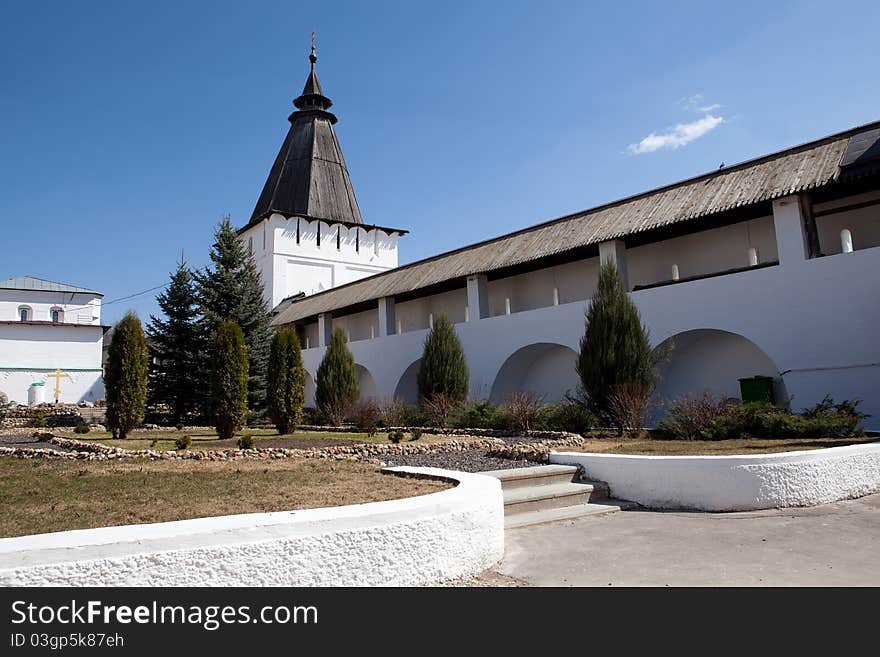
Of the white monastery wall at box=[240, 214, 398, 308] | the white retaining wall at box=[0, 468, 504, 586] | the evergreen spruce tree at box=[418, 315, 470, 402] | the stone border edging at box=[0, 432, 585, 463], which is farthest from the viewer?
the white monastery wall at box=[240, 214, 398, 308]

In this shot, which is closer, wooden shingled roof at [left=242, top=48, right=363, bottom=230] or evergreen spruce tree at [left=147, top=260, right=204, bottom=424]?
evergreen spruce tree at [left=147, top=260, right=204, bottom=424]

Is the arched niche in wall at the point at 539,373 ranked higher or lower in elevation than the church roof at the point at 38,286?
lower

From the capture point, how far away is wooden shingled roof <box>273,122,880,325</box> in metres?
11.6

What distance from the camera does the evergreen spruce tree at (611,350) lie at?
12195 millimetres

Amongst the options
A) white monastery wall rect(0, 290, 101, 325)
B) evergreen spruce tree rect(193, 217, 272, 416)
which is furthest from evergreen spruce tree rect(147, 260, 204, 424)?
white monastery wall rect(0, 290, 101, 325)

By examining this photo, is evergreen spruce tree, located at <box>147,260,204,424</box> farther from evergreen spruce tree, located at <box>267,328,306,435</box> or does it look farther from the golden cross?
the golden cross

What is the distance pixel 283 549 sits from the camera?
10.7ft

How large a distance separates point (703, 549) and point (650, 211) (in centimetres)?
1054

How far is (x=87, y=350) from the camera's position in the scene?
36.4 metres

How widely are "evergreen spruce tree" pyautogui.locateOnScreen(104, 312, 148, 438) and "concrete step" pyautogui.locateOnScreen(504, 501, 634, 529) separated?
9.26 m

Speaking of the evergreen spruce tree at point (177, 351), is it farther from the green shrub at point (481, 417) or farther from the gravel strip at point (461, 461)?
the gravel strip at point (461, 461)

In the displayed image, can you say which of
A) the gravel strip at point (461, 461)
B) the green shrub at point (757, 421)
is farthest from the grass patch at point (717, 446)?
the gravel strip at point (461, 461)

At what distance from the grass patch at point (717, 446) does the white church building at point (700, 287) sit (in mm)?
2631

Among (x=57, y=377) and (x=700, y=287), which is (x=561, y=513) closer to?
(x=700, y=287)
